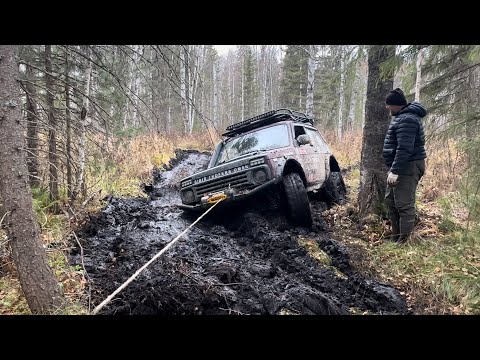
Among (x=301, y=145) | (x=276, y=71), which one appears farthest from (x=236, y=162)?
(x=276, y=71)

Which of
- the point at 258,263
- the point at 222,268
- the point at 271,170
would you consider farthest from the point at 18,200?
the point at 271,170

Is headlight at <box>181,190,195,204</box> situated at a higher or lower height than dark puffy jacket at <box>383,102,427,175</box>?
lower

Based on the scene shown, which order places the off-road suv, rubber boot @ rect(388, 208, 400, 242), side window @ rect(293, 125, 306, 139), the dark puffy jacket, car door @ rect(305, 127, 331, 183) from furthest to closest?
car door @ rect(305, 127, 331, 183), side window @ rect(293, 125, 306, 139), the off-road suv, rubber boot @ rect(388, 208, 400, 242), the dark puffy jacket

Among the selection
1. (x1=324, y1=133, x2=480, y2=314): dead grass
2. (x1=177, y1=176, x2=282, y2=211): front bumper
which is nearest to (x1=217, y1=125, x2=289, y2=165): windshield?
(x1=177, y1=176, x2=282, y2=211): front bumper

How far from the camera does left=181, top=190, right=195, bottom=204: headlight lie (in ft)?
20.2

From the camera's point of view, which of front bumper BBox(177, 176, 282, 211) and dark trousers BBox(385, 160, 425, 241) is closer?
dark trousers BBox(385, 160, 425, 241)

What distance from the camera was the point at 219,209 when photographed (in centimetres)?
610

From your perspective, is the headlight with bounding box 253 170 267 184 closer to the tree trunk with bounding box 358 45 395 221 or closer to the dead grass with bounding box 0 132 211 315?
the tree trunk with bounding box 358 45 395 221

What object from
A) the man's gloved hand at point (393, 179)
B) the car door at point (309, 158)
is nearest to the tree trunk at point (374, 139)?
the man's gloved hand at point (393, 179)

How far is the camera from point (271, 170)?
5434mm

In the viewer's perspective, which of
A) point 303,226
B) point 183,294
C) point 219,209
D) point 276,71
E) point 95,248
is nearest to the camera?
point 183,294

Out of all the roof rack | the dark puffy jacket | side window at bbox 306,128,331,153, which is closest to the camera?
the dark puffy jacket

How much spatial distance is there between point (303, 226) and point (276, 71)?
41.2 meters

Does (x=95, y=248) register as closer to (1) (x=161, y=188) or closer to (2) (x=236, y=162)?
(2) (x=236, y=162)
